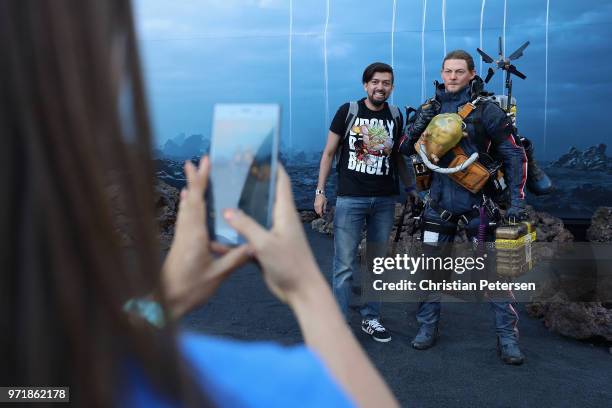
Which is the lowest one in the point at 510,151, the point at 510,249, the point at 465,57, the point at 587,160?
the point at 510,249

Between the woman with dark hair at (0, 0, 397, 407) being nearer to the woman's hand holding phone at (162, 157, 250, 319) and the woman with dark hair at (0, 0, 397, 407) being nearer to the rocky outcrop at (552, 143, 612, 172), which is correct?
the woman's hand holding phone at (162, 157, 250, 319)

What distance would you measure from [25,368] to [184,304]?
1.17 feet

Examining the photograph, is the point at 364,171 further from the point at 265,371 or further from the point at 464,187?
the point at 265,371

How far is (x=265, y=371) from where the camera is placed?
55 cm

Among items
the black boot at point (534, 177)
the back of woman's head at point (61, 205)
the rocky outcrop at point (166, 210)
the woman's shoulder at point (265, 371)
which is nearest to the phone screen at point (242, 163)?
the woman's shoulder at point (265, 371)

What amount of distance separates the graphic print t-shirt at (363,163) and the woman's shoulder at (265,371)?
385 centimetres

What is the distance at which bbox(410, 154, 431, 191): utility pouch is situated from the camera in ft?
Answer: 14.3

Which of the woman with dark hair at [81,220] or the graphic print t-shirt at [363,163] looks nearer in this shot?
the woman with dark hair at [81,220]

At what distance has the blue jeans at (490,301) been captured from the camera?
159 inches

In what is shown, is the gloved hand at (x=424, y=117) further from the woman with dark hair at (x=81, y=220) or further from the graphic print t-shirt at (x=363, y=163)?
the woman with dark hair at (x=81, y=220)

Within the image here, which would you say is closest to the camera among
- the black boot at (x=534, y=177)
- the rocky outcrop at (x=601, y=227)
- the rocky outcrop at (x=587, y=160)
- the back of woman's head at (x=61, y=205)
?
the back of woman's head at (x=61, y=205)

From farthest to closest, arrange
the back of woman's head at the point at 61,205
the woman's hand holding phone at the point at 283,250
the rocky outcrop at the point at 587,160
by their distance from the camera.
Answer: the rocky outcrop at the point at 587,160, the woman's hand holding phone at the point at 283,250, the back of woman's head at the point at 61,205

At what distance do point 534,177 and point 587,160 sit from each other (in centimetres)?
423

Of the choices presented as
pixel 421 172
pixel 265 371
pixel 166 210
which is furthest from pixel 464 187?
pixel 166 210
